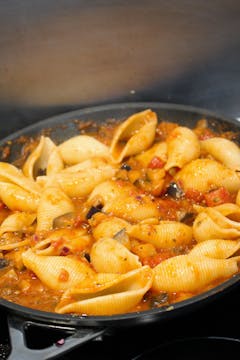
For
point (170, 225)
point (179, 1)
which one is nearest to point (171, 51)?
point (179, 1)

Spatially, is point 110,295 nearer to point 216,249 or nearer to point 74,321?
point 74,321

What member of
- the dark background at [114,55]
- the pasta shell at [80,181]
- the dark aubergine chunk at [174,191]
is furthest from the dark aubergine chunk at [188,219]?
the dark background at [114,55]

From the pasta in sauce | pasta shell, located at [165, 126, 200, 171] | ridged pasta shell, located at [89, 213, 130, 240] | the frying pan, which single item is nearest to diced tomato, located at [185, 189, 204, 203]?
the pasta in sauce

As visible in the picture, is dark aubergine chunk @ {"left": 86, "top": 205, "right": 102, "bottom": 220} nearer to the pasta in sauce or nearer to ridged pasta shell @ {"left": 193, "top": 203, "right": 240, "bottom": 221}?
the pasta in sauce

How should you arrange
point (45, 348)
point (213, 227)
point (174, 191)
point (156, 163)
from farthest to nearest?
point (156, 163)
point (174, 191)
point (213, 227)
point (45, 348)

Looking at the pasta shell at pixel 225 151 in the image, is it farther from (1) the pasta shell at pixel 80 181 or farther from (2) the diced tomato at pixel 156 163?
(1) the pasta shell at pixel 80 181

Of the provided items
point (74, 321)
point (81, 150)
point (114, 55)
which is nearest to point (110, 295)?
point (74, 321)
